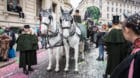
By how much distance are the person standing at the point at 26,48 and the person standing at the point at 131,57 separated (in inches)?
356

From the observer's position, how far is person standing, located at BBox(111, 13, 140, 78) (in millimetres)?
2836

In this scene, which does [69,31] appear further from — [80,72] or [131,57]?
[131,57]

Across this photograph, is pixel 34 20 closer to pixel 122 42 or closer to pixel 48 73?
pixel 48 73

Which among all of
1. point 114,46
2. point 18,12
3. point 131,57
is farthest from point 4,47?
point 131,57

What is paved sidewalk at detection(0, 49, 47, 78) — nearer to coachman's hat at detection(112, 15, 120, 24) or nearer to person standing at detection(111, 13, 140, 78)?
coachman's hat at detection(112, 15, 120, 24)

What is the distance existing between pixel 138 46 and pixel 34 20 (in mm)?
27367

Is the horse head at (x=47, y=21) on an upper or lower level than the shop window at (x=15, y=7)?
lower

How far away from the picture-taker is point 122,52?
369 inches

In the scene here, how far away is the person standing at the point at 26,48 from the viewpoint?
39.3 ft

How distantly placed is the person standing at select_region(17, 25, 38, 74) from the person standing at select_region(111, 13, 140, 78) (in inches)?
356

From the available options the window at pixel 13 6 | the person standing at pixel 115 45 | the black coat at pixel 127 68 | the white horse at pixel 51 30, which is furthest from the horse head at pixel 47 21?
the window at pixel 13 6

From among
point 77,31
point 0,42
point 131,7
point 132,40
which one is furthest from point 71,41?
point 131,7

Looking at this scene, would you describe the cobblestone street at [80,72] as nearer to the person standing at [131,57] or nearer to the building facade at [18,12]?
the person standing at [131,57]

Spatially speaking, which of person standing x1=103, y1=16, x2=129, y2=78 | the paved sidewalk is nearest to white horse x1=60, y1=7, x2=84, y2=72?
the paved sidewalk
